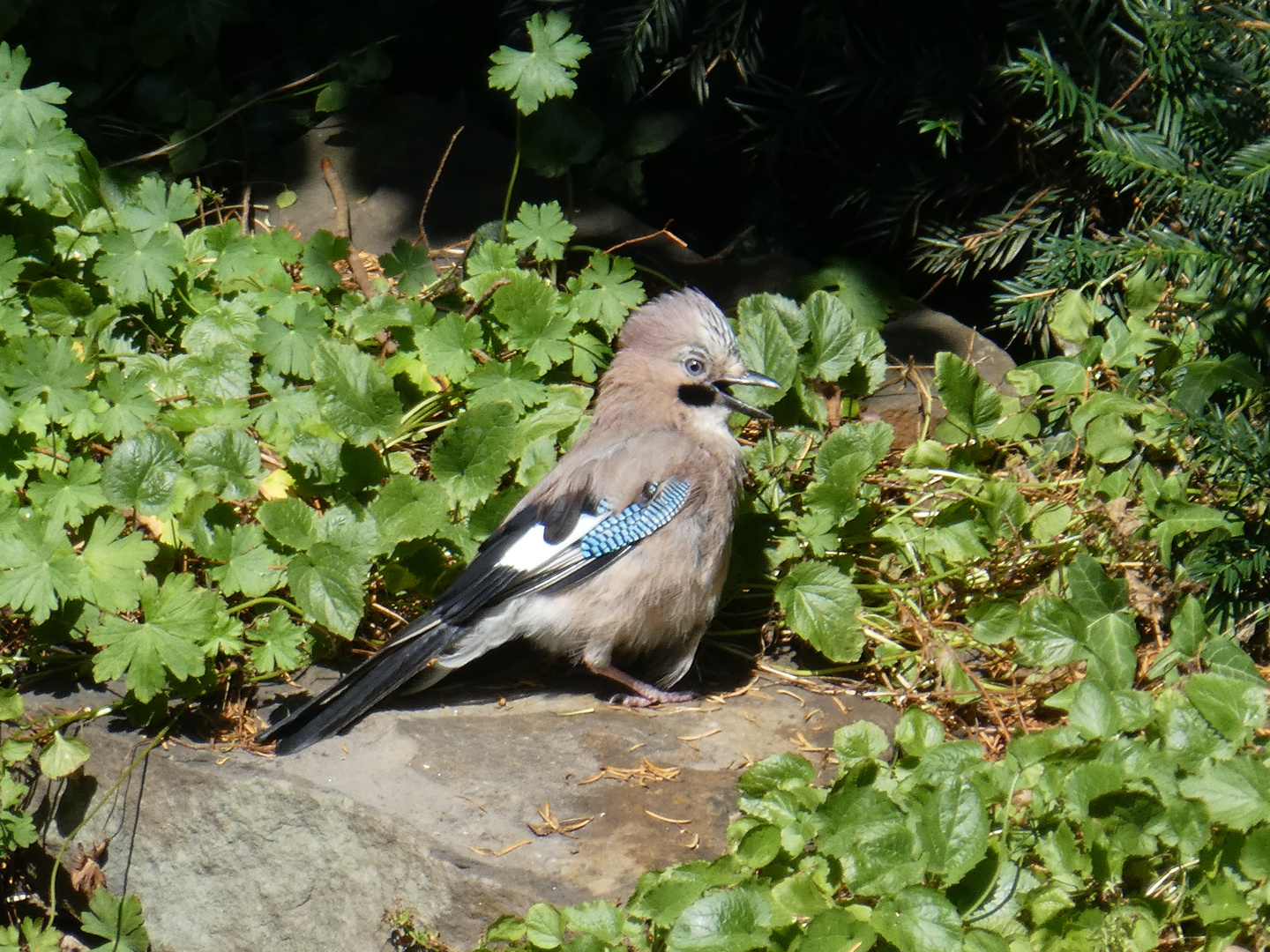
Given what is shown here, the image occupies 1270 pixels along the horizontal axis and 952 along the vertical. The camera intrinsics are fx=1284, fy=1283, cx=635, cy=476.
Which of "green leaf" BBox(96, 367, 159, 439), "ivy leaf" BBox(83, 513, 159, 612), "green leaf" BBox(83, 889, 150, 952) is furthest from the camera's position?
"green leaf" BBox(96, 367, 159, 439)

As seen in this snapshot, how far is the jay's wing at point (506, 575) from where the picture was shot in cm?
317

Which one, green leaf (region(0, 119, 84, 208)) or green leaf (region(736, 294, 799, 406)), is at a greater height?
green leaf (region(0, 119, 84, 208))

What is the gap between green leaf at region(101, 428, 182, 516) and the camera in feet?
10.8

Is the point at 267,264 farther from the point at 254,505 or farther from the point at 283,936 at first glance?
the point at 283,936

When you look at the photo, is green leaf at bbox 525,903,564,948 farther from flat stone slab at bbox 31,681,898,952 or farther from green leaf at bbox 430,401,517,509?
green leaf at bbox 430,401,517,509

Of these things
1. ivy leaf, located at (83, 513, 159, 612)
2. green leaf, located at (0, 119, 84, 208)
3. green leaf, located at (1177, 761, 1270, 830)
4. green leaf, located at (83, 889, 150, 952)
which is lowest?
green leaf, located at (83, 889, 150, 952)

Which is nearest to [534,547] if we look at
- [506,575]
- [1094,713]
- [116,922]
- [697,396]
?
[506,575]

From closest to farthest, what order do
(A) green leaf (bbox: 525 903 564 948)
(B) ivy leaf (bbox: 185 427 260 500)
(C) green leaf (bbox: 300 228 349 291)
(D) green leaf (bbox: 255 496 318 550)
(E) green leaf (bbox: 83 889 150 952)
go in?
1. (A) green leaf (bbox: 525 903 564 948)
2. (E) green leaf (bbox: 83 889 150 952)
3. (D) green leaf (bbox: 255 496 318 550)
4. (B) ivy leaf (bbox: 185 427 260 500)
5. (C) green leaf (bbox: 300 228 349 291)

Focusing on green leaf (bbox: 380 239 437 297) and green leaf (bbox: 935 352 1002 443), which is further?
green leaf (bbox: 380 239 437 297)

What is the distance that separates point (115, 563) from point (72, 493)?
0.34 m

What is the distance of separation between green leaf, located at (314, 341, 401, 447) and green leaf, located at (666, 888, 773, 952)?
5.42ft

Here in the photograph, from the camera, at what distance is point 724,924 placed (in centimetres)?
238

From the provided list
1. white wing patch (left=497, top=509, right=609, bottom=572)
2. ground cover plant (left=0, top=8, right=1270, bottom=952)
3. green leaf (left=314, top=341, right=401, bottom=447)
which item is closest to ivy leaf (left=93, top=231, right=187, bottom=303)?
ground cover plant (left=0, top=8, right=1270, bottom=952)

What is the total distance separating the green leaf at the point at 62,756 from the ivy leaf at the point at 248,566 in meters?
0.51
